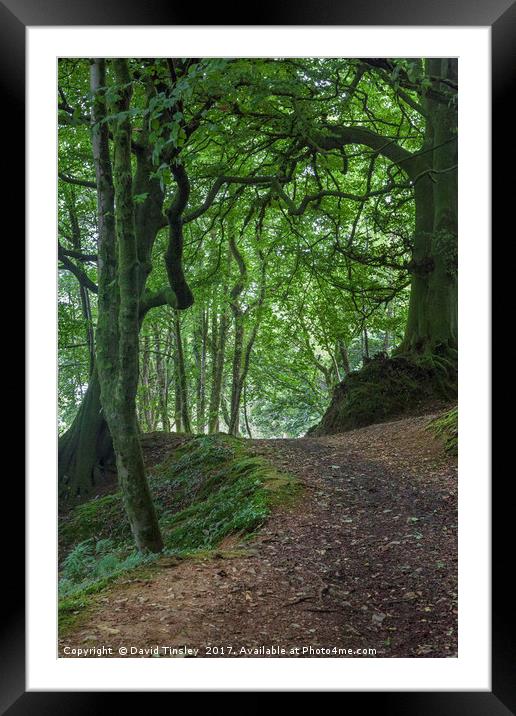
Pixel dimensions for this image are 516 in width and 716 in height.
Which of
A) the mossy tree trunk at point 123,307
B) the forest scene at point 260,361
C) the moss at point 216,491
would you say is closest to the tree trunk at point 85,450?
the forest scene at point 260,361

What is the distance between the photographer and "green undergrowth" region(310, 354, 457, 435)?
7.06 m

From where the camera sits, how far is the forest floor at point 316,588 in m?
2.48

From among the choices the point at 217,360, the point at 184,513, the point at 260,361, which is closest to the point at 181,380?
the point at 217,360

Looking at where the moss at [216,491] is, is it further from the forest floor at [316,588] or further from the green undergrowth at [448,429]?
the green undergrowth at [448,429]

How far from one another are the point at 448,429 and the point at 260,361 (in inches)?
201

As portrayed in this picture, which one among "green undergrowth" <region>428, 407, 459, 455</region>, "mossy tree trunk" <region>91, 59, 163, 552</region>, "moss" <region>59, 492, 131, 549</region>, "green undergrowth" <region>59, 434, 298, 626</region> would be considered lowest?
"moss" <region>59, 492, 131, 549</region>

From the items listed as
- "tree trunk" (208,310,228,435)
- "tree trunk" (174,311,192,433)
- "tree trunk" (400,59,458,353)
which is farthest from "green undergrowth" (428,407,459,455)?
"tree trunk" (174,311,192,433)

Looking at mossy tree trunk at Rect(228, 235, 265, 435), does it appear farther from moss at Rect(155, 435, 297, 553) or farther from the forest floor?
the forest floor

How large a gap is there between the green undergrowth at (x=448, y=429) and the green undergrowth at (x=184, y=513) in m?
1.51

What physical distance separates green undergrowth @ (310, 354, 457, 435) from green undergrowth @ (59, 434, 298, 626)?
1615mm
